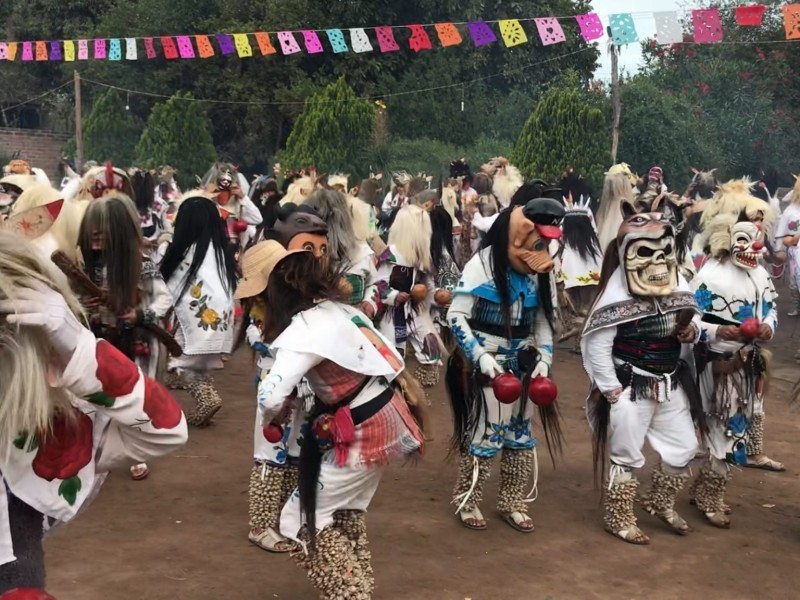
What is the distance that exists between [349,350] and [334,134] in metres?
18.1

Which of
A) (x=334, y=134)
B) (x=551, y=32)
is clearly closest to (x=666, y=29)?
(x=551, y=32)

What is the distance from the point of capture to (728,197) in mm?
7809

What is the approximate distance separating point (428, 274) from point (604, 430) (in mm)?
3811

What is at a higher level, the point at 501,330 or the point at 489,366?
the point at 501,330

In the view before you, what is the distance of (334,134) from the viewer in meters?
21.6

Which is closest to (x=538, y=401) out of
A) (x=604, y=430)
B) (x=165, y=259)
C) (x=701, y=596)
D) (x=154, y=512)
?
(x=604, y=430)

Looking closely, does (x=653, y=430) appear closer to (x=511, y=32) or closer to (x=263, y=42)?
(x=511, y=32)

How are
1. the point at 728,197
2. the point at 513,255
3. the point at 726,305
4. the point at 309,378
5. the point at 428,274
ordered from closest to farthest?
the point at 309,378 < the point at 513,255 < the point at 726,305 < the point at 728,197 < the point at 428,274

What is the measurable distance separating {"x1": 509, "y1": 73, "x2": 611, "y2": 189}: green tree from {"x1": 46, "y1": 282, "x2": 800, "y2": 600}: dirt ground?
12431mm

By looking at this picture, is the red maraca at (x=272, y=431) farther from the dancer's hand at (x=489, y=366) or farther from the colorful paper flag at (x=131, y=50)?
the colorful paper flag at (x=131, y=50)

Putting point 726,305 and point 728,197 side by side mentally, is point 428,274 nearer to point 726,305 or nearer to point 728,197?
point 728,197

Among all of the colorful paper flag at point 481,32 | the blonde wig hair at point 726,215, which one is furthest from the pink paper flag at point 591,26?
the blonde wig hair at point 726,215

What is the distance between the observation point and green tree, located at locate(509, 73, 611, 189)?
19.0m

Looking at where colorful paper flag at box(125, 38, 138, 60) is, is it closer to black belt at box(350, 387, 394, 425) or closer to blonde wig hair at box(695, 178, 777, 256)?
blonde wig hair at box(695, 178, 777, 256)
